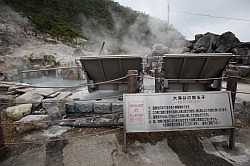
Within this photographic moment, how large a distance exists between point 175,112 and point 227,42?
854 centimetres

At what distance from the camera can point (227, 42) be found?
9320 millimetres

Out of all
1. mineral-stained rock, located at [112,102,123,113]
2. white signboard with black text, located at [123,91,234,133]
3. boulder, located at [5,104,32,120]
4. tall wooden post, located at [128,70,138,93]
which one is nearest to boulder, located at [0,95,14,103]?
boulder, located at [5,104,32,120]

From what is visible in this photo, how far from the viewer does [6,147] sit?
10.1ft

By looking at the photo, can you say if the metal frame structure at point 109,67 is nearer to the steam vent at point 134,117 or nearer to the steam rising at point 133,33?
the steam vent at point 134,117

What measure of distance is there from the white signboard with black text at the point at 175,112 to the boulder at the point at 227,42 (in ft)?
24.6

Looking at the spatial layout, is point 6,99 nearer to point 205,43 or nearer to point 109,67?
point 109,67

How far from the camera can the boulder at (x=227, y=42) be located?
29.7 feet

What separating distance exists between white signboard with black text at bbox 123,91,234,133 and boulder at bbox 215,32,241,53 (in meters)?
7.51

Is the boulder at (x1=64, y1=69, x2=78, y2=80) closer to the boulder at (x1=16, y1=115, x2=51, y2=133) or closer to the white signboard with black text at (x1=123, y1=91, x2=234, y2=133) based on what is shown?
the boulder at (x1=16, y1=115, x2=51, y2=133)

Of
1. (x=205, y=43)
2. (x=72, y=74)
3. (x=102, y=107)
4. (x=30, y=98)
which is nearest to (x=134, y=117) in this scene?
(x=102, y=107)

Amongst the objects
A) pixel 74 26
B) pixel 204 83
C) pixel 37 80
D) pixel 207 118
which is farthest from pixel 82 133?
pixel 74 26

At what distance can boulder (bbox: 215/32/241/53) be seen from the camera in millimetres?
9055

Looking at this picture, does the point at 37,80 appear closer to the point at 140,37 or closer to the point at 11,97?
the point at 11,97

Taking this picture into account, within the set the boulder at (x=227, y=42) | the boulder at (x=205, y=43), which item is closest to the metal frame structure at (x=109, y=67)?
the boulder at (x=227, y=42)
